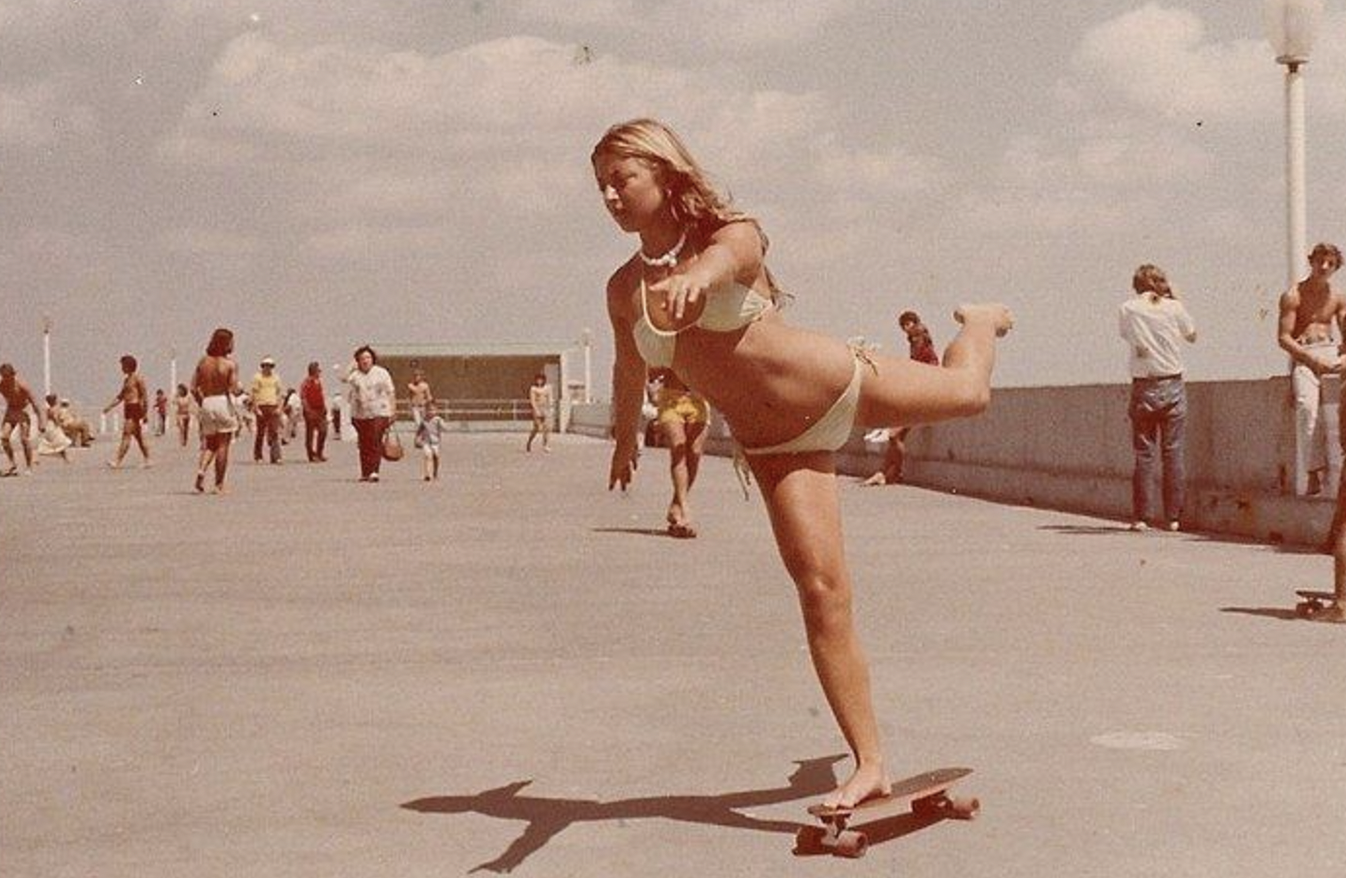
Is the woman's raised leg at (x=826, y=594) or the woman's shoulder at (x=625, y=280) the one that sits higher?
the woman's shoulder at (x=625, y=280)

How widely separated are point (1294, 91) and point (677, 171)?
12.8m

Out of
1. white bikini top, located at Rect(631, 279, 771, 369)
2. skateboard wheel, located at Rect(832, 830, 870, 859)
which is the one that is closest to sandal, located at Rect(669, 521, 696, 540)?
white bikini top, located at Rect(631, 279, 771, 369)

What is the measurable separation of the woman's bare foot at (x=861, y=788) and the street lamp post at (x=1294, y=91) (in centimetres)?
1213

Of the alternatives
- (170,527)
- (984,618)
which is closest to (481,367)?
(170,527)

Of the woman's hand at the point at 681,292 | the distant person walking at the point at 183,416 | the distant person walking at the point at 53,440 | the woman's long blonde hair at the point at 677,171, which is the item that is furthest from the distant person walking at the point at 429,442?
the distant person walking at the point at 183,416

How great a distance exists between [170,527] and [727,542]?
5.05 meters

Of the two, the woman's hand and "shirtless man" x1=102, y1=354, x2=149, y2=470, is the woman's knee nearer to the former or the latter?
the woman's hand

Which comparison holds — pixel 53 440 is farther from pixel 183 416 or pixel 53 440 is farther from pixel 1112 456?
pixel 1112 456

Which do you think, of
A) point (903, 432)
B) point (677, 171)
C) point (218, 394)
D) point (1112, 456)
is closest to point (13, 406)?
point (218, 394)

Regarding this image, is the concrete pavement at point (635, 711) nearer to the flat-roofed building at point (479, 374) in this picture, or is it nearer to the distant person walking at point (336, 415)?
the distant person walking at point (336, 415)

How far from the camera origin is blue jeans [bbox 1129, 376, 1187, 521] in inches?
585

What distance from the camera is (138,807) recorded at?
5.18m

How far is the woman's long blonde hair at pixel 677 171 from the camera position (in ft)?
15.4

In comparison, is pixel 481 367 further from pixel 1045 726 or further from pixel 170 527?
pixel 1045 726
